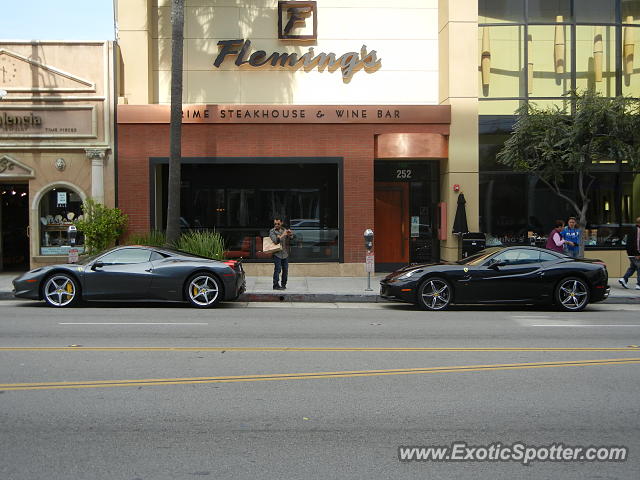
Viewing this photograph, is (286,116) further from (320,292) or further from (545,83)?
(545,83)

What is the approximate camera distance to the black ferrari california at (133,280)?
1304cm

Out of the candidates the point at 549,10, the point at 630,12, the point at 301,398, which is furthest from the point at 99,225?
the point at 630,12

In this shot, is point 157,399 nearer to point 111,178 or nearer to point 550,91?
point 111,178

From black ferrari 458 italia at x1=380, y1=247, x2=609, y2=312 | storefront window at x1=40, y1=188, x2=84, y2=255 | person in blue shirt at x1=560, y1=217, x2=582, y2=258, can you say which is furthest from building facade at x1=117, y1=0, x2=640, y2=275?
black ferrari 458 italia at x1=380, y1=247, x2=609, y2=312

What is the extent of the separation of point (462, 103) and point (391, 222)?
414cm

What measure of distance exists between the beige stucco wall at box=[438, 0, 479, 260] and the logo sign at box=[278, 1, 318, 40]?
12.5ft

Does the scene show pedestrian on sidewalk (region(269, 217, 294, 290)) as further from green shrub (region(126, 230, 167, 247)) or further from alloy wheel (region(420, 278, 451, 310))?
alloy wheel (region(420, 278, 451, 310))

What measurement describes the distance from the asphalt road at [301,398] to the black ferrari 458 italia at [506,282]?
255 centimetres

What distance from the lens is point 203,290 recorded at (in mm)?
13281

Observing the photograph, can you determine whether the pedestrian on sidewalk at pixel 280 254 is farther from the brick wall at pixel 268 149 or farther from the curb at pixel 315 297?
the brick wall at pixel 268 149

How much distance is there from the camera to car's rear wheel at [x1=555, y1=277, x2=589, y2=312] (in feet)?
44.5

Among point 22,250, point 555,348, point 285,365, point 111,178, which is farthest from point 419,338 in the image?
point 22,250

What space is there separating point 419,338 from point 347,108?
10.7 m

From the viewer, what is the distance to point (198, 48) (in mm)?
19656
